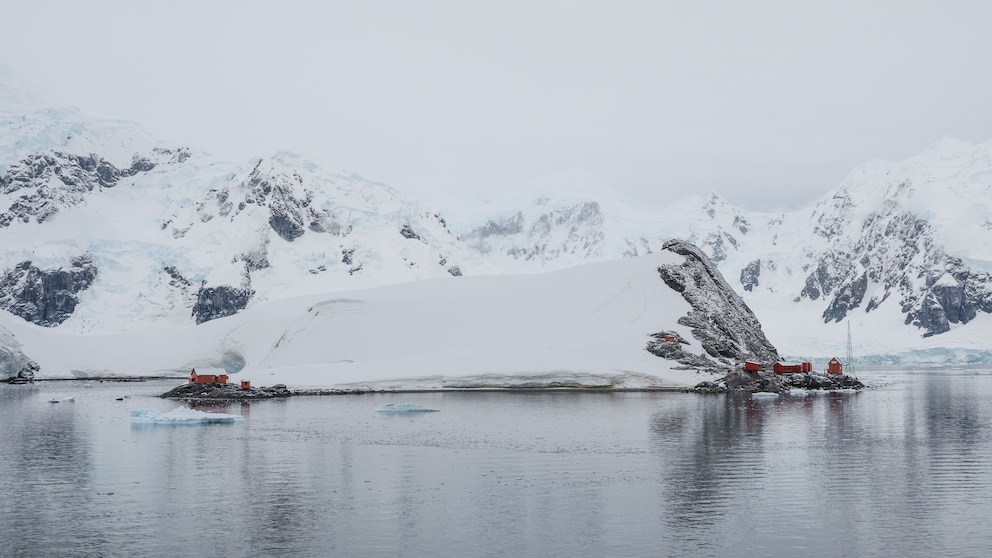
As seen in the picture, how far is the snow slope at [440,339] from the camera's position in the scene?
10394 centimetres

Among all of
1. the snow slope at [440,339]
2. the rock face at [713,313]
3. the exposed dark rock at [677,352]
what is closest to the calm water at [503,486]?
the snow slope at [440,339]

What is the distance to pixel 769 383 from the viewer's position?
102375mm

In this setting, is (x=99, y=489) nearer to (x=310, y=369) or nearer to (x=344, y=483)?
(x=344, y=483)

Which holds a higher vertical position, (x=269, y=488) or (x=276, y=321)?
(x=276, y=321)

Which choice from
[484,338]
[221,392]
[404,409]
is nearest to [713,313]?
[484,338]

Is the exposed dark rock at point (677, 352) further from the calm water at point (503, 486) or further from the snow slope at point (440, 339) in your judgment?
the calm water at point (503, 486)

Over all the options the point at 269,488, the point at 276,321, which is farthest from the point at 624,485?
the point at 276,321

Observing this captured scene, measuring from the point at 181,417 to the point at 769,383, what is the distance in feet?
212

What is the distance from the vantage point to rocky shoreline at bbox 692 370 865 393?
328 ft

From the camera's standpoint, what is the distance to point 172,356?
500 ft

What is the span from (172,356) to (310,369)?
4972 centimetres

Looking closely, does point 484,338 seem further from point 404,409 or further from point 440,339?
point 404,409

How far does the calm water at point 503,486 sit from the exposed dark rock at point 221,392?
25.8m

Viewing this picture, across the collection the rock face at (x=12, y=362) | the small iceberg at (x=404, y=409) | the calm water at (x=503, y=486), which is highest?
the rock face at (x=12, y=362)
